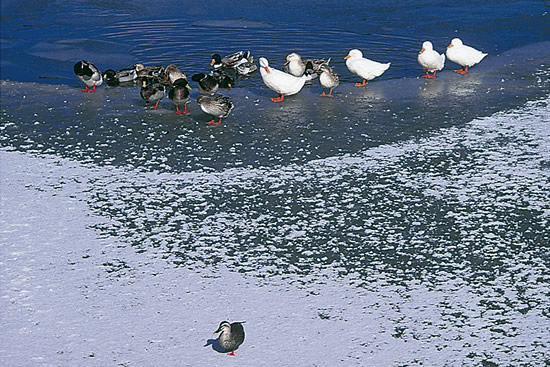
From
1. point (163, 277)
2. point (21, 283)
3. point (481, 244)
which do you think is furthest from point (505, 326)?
point (21, 283)

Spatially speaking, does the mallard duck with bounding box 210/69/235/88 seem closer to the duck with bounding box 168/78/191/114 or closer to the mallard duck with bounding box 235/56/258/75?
the mallard duck with bounding box 235/56/258/75

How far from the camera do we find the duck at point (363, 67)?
38.7 ft

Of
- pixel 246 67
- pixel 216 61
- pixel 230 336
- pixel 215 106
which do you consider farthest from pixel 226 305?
pixel 246 67

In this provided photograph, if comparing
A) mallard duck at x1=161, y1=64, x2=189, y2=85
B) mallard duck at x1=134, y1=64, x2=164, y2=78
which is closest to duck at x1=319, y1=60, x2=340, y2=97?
mallard duck at x1=161, y1=64, x2=189, y2=85

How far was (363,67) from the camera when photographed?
11773 millimetres

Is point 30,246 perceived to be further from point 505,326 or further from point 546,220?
point 546,220

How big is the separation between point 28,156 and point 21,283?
3.13m

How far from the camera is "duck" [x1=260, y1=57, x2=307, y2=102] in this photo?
1099 centimetres

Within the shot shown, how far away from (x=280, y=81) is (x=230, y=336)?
20.7ft

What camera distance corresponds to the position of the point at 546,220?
23.5 ft

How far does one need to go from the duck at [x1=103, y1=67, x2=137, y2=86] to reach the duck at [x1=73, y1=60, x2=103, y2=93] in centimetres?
13

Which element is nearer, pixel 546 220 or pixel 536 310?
pixel 536 310

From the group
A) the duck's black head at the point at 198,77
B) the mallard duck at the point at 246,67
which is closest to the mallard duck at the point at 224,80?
the duck's black head at the point at 198,77

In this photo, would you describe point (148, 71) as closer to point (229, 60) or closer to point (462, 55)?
point (229, 60)
